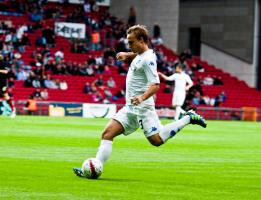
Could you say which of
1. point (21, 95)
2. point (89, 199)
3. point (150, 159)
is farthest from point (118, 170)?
point (21, 95)

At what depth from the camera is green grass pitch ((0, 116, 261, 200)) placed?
10.1m

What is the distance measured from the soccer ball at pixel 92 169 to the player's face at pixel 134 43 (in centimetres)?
172

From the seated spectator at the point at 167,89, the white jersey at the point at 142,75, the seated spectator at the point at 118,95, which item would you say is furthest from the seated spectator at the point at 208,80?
the white jersey at the point at 142,75

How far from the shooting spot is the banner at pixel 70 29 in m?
52.6

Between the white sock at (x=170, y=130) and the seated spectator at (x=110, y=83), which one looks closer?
the white sock at (x=170, y=130)

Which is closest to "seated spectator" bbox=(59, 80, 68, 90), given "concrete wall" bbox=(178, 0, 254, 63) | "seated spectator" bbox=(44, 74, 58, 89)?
"seated spectator" bbox=(44, 74, 58, 89)

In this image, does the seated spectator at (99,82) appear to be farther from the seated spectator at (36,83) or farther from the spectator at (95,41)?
the spectator at (95,41)

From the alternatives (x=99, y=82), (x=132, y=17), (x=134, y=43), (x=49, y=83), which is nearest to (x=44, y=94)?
(x=49, y=83)

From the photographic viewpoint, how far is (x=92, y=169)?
11.7 metres

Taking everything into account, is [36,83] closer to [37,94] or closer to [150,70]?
[37,94]

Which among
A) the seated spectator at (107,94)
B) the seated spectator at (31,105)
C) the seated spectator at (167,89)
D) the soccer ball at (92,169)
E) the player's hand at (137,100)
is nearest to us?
the soccer ball at (92,169)

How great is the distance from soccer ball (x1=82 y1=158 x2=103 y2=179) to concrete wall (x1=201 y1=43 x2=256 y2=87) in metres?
47.9

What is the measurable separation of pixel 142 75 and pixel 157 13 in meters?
50.2

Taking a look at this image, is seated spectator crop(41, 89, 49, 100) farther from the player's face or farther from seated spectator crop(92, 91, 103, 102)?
the player's face
